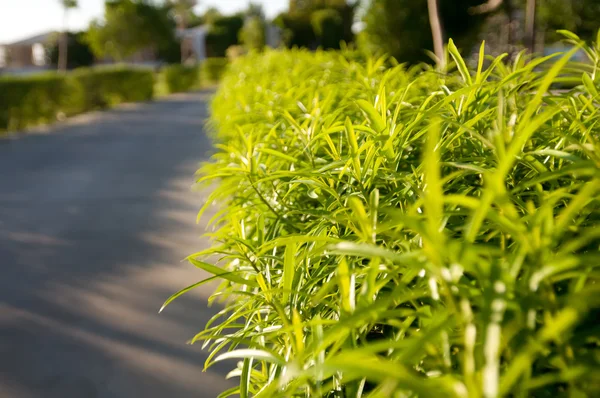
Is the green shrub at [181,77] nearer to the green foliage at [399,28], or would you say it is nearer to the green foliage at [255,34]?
the green foliage at [255,34]

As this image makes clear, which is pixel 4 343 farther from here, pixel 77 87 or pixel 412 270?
pixel 77 87

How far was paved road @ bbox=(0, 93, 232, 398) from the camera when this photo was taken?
3.26 meters

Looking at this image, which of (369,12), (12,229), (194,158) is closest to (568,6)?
(369,12)

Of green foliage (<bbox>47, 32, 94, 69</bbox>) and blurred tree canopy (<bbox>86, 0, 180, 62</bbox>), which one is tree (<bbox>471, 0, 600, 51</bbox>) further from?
green foliage (<bbox>47, 32, 94, 69</bbox>)

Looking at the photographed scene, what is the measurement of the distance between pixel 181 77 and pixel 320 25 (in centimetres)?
888

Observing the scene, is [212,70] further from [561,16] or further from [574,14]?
[574,14]

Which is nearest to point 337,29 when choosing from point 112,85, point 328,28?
point 328,28

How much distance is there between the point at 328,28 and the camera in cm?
2509

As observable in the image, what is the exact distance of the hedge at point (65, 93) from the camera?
44.0 ft

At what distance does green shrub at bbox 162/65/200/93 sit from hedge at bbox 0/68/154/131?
3730mm

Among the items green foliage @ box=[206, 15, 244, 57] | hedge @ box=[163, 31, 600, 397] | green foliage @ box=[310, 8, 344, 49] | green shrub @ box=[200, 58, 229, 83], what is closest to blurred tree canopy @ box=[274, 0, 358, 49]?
green foliage @ box=[310, 8, 344, 49]

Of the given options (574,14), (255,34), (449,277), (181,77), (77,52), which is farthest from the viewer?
(77,52)

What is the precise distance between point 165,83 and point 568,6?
18873mm

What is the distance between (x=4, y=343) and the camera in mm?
3650
